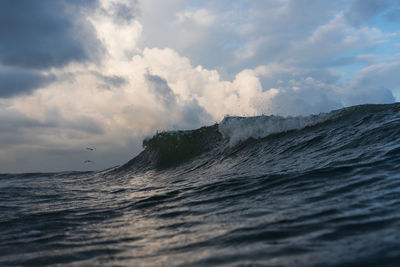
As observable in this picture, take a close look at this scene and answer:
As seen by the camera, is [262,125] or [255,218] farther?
[262,125]

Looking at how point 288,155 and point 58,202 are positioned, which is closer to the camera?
point 58,202

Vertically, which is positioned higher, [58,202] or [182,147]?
[182,147]

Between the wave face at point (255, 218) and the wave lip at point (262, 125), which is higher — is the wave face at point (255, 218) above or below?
below

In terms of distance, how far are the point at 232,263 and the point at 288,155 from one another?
8.60 meters

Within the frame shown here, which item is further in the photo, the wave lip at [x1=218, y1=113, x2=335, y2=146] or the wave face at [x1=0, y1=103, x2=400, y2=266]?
the wave lip at [x1=218, y1=113, x2=335, y2=146]

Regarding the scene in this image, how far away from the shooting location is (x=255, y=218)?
516cm

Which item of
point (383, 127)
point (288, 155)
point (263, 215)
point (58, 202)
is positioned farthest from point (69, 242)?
point (383, 127)

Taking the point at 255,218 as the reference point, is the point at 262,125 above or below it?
above

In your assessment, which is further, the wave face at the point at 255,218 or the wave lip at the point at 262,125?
the wave lip at the point at 262,125

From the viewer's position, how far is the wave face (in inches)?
145

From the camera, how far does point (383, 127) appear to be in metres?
11.2

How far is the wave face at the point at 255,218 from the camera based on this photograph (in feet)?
12.1

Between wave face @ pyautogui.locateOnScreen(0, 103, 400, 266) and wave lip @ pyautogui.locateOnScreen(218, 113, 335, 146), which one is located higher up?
wave lip @ pyautogui.locateOnScreen(218, 113, 335, 146)

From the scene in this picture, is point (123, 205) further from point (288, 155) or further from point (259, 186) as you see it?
point (288, 155)
